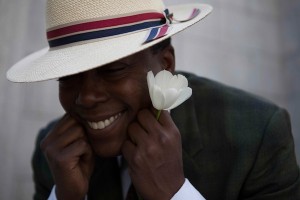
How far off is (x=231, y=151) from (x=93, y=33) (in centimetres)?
57

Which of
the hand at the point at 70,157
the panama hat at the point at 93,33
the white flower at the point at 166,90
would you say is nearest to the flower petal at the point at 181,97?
the white flower at the point at 166,90

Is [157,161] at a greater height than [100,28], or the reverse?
[100,28]

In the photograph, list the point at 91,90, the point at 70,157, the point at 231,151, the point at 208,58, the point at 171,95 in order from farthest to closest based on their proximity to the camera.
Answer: the point at 208,58
the point at 231,151
the point at 70,157
the point at 91,90
the point at 171,95

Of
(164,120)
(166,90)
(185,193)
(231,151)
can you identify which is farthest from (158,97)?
(231,151)

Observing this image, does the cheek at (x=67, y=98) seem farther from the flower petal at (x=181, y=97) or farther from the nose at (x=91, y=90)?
the flower petal at (x=181, y=97)

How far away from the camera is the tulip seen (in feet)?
2.48

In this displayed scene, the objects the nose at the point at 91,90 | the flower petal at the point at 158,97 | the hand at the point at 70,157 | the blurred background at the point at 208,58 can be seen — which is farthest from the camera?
the blurred background at the point at 208,58

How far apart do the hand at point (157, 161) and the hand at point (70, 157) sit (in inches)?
7.0

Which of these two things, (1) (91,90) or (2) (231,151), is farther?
(2) (231,151)

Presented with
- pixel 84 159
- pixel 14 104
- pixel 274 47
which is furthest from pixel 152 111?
pixel 274 47

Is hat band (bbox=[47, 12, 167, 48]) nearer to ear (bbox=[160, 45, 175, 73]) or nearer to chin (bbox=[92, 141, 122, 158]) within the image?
ear (bbox=[160, 45, 175, 73])

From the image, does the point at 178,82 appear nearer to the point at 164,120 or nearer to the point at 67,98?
the point at 164,120

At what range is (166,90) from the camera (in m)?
0.76

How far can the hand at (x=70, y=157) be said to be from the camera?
99cm
